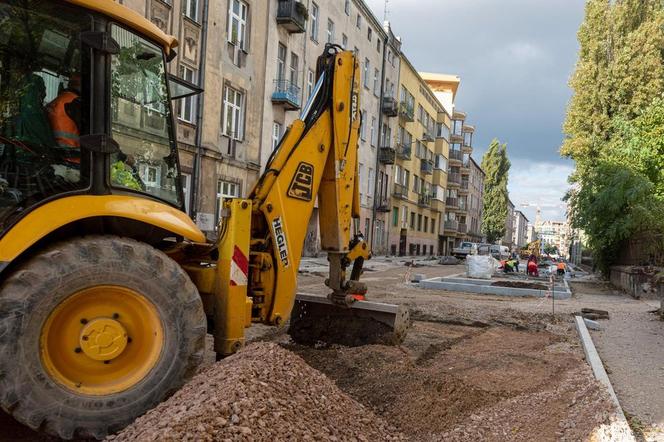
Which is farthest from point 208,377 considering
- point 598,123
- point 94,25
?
point 598,123

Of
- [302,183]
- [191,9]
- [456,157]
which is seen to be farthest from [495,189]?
[302,183]

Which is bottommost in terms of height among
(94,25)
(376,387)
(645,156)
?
(376,387)

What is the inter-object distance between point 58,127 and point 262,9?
20.8m

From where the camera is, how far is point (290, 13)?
23.5 m

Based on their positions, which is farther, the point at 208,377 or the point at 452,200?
the point at 452,200

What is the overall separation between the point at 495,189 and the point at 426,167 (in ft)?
113

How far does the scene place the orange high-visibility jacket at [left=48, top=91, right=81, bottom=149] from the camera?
3682mm

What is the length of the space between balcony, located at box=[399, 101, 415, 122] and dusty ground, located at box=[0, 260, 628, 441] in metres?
35.7

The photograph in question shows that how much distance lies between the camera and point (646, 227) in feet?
60.4

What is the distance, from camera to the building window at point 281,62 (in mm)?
24531

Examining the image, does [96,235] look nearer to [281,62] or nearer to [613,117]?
[281,62]

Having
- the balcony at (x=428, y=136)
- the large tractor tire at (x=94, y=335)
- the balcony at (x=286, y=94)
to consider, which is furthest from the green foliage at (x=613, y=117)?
the balcony at (x=428, y=136)

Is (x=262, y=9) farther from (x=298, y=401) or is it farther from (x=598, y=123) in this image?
(x=298, y=401)

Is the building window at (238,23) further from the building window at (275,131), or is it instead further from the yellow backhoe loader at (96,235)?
the yellow backhoe loader at (96,235)
